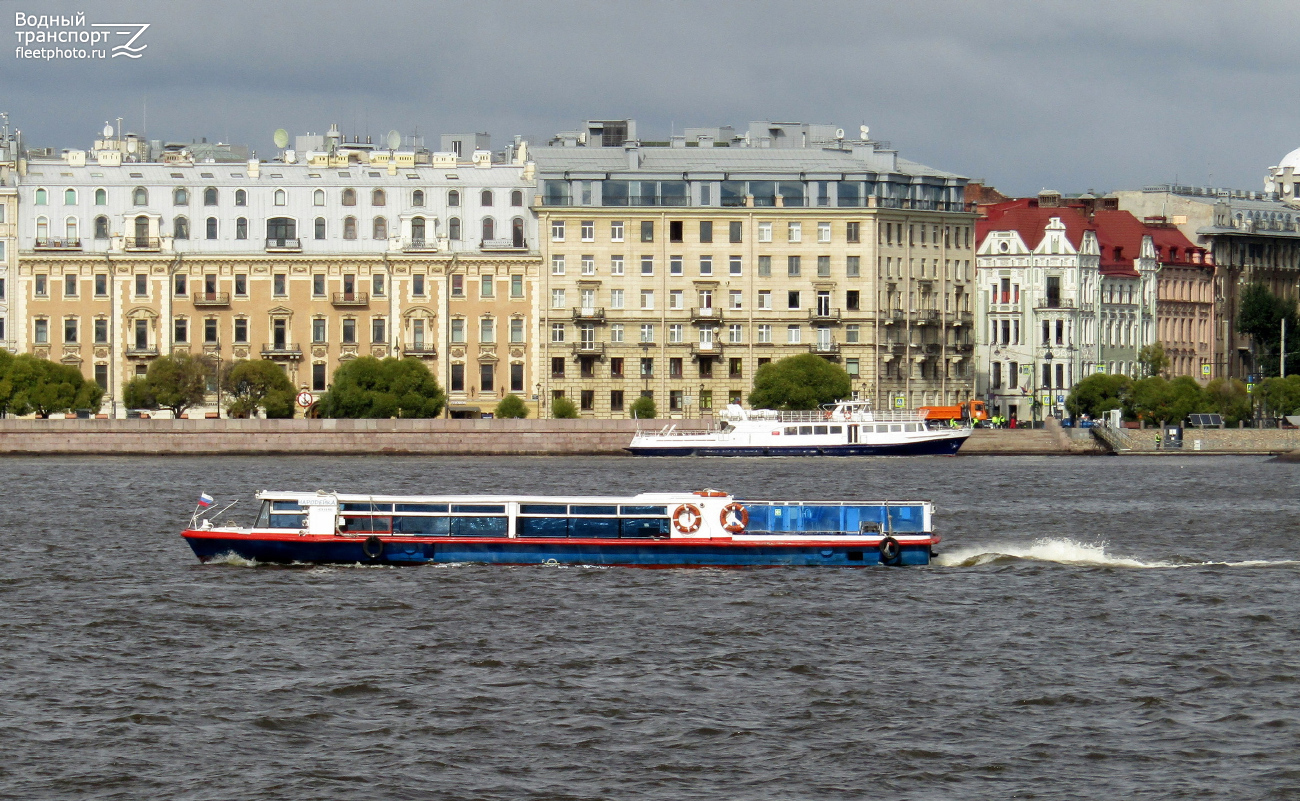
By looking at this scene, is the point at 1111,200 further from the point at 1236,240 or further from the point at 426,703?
the point at 426,703

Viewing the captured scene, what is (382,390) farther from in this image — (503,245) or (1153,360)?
(1153,360)

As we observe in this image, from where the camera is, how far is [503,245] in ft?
376

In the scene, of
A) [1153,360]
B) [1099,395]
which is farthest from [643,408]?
[1153,360]

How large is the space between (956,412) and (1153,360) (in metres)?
19.0

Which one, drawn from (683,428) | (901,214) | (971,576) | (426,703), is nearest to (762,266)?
(901,214)

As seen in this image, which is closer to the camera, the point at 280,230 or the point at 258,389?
the point at 258,389

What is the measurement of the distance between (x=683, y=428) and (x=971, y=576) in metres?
58.7

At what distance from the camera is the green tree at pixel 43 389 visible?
10041 cm

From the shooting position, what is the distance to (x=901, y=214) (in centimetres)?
11738

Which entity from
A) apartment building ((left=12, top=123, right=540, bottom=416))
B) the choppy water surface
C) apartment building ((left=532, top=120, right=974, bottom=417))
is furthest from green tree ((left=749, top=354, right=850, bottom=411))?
the choppy water surface

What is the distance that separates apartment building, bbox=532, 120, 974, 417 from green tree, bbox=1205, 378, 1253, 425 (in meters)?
14.9

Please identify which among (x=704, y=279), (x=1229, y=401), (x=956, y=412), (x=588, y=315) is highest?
(x=704, y=279)

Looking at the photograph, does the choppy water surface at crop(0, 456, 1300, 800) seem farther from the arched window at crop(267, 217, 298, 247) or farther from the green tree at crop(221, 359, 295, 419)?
the arched window at crop(267, 217, 298, 247)

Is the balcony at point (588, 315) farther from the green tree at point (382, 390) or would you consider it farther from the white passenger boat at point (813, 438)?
the white passenger boat at point (813, 438)
